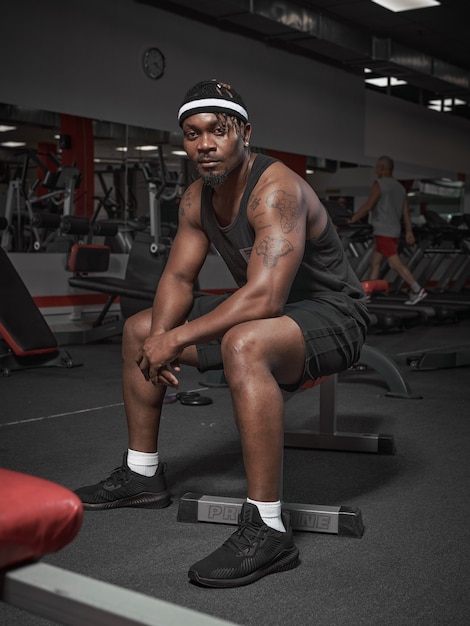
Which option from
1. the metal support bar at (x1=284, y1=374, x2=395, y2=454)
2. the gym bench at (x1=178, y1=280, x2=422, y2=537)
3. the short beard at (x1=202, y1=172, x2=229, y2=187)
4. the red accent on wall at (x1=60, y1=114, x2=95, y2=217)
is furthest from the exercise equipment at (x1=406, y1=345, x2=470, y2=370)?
the red accent on wall at (x1=60, y1=114, x2=95, y2=217)

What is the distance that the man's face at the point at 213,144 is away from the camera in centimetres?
168

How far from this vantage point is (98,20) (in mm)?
6820

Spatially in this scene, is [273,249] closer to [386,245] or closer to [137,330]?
[137,330]

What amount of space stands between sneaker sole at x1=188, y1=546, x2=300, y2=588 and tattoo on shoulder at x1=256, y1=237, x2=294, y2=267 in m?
0.59

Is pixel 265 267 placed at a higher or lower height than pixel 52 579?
higher

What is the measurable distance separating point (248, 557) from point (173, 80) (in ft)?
22.1

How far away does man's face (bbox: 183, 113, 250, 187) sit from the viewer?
168 centimetres

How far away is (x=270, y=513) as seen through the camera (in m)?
1.55

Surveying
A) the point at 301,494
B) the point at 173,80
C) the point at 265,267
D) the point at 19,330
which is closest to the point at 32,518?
the point at 265,267

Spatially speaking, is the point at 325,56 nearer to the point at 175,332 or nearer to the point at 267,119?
the point at 267,119

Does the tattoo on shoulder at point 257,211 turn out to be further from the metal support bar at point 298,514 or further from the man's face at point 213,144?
the metal support bar at point 298,514

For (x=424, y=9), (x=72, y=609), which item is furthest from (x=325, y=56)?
(x=72, y=609)

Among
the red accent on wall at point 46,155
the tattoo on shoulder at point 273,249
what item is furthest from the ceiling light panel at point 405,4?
the tattoo on shoulder at point 273,249

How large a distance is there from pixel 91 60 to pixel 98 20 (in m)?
0.38
